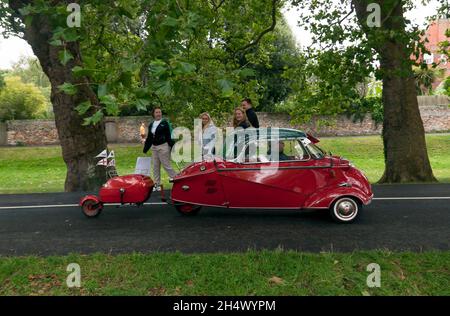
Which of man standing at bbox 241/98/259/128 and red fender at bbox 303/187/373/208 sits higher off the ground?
man standing at bbox 241/98/259/128

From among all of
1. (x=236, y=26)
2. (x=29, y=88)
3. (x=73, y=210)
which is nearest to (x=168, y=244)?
(x=73, y=210)

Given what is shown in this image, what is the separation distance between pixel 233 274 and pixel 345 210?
3218mm

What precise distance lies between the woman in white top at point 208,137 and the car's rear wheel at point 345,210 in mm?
2617

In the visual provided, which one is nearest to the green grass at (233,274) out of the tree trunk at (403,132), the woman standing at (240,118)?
the woman standing at (240,118)

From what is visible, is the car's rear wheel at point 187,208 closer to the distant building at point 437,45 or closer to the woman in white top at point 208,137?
the woman in white top at point 208,137

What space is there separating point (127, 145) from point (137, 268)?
29577 mm

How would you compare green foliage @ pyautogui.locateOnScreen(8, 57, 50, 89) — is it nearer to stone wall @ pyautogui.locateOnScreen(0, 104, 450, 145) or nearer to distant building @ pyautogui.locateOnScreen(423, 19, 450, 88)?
stone wall @ pyautogui.locateOnScreen(0, 104, 450, 145)

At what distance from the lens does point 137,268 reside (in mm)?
5031

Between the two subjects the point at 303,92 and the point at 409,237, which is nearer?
the point at 409,237

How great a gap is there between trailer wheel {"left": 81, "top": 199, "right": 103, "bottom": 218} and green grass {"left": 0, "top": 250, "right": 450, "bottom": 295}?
2.57 m

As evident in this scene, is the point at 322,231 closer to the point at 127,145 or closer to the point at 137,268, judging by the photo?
the point at 137,268

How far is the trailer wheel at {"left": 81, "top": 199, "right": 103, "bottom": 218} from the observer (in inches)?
315

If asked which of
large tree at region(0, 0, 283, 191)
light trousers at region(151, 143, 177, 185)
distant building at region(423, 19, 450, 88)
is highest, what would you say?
distant building at region(423, 19, 450, 88)

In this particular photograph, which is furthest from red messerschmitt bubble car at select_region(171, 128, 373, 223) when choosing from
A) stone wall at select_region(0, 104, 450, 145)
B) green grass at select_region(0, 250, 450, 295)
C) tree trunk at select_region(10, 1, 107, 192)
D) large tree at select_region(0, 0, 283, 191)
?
stone wall at select_region(0, 104, 450, 145)
